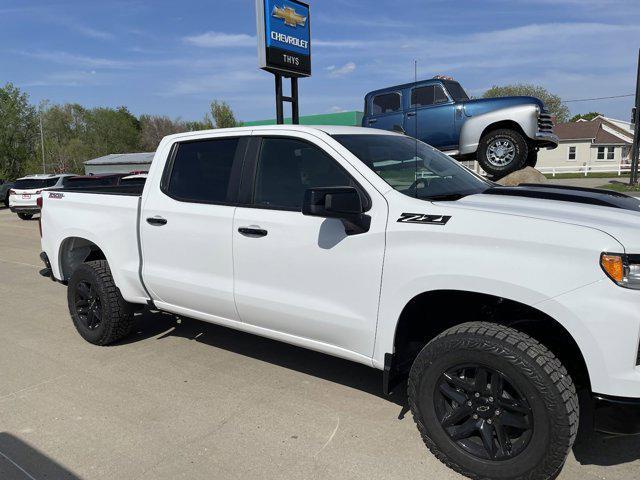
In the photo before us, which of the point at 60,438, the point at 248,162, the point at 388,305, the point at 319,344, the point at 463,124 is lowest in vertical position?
the point at 60,438

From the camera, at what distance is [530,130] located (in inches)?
356

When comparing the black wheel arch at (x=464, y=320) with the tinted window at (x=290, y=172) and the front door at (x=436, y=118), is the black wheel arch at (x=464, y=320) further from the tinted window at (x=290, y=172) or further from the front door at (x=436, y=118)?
the front door at (x=436, y=118)

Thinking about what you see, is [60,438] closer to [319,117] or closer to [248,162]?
[248,162]

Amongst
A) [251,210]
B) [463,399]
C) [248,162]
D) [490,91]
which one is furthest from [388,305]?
[490,91]

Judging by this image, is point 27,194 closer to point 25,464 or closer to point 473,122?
point 473,122

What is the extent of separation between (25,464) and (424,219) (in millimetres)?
2664

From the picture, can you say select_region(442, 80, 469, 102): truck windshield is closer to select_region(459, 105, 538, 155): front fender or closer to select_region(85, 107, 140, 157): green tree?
select_region(459, 105, 538, 155): front fender

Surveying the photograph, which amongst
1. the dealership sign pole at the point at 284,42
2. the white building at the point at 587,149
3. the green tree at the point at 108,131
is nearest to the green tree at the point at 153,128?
the green tree at the point at 108,131

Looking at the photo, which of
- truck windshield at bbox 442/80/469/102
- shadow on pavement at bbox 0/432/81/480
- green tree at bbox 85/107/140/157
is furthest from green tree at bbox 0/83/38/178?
shadow on pavement at bbox 0/432/81/480

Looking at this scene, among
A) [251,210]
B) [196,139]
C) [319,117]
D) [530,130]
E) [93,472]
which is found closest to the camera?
[93,472]

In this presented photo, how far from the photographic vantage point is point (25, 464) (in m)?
3.08

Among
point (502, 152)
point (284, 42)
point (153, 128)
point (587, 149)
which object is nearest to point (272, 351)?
point (502, 152)

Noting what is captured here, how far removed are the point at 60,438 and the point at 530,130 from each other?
8.28m

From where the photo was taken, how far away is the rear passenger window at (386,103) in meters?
11.3
